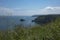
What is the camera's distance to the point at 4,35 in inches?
241

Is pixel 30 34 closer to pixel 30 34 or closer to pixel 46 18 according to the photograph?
pixel 30 34

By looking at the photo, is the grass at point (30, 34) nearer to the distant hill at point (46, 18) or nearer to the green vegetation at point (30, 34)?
the green vegetation at point (30, 34)

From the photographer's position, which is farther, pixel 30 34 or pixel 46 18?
pixel 46 18

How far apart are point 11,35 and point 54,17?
3745 mm

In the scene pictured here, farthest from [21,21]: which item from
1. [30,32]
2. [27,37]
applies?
[27,37]

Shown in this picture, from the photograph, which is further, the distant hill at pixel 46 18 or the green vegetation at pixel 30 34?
the distant hill at pixel 46 18

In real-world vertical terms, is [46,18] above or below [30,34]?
above

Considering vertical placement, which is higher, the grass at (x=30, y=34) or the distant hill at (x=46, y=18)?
the distant hill at (x=46, y=18)

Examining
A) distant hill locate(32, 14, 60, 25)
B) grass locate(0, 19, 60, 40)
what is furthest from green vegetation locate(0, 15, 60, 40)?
distant hill locate(32, 14, 60, 25)

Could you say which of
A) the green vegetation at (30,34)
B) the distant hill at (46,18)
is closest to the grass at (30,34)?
the green vegetation at (30,34)

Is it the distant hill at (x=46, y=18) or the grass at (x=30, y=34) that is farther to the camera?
the distant hill at (x=46, y=18)

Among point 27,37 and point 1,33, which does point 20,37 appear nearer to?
point 27,37

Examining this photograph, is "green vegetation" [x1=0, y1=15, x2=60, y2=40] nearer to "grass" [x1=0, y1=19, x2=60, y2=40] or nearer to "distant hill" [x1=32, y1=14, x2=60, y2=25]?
"grass" [x1=0, y1=19, x2=60, y2=40]

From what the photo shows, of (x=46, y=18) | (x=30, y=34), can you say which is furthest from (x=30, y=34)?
(x=46, y=18)
